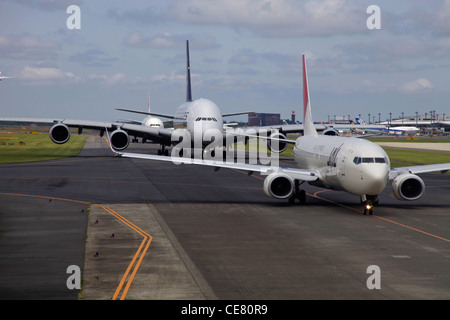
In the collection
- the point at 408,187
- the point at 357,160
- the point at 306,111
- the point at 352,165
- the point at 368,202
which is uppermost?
the point at 306,111

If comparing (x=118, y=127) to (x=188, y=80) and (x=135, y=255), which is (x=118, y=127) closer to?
(x=188, y=80)

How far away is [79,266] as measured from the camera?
18609 mm

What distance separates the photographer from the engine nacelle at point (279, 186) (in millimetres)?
31609

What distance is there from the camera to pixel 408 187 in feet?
101

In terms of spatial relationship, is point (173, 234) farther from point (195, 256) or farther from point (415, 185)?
point (415, 185)

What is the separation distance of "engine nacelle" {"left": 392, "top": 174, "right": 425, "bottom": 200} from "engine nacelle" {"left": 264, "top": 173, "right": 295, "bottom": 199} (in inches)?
207

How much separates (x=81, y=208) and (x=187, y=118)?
3144 centimetres

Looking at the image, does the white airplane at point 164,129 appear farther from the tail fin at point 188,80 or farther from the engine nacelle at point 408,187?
the engine nacelle at point 408,187

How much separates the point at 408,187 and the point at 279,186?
654 centimetres

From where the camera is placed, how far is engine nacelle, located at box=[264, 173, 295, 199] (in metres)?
31.6

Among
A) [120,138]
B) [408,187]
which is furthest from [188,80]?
[408,187]

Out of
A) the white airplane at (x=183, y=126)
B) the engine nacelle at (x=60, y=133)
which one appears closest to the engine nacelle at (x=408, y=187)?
the white airplane at (x=183, y=126)

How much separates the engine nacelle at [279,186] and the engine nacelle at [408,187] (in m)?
5.26

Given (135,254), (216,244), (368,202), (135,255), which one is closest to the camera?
(135,255)
